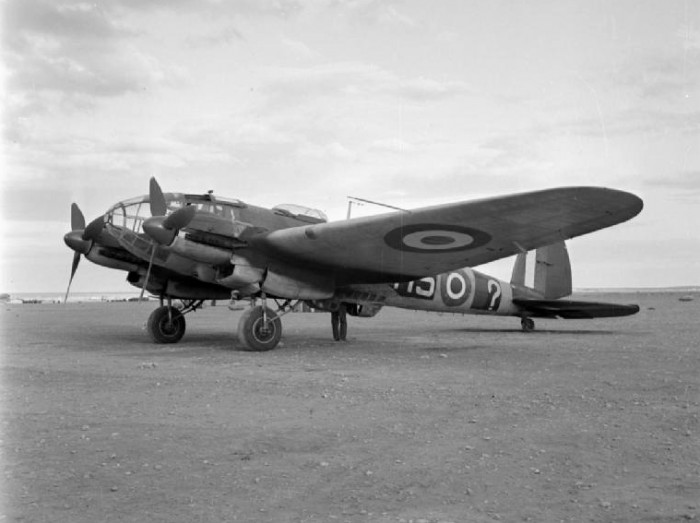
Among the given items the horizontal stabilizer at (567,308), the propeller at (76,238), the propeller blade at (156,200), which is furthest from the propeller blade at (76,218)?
the horizontal stabilizer at (567,308)

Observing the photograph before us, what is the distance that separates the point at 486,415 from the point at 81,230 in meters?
11.0

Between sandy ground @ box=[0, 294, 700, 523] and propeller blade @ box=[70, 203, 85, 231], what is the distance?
221 inches

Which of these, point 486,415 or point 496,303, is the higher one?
point 496,303

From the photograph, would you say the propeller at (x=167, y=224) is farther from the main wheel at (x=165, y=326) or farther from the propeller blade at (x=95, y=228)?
the main wheel at (x=165, y=326)

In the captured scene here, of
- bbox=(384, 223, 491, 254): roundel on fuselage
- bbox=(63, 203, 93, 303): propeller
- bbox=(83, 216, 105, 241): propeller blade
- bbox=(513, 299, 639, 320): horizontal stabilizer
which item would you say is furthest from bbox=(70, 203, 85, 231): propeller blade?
bbox=(513, 299, 639, 320): horizontal stabilizer

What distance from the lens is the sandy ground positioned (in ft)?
11.9

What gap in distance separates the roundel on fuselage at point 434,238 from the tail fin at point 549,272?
7409 mm

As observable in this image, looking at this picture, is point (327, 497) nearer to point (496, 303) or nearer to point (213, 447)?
point (213, 447)

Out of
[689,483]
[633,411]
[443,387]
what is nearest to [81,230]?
[443,387]

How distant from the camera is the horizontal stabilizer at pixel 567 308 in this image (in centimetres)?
1802

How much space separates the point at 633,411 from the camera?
20.6ft

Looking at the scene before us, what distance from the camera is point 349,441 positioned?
505 centimetres

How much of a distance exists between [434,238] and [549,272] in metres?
8.71

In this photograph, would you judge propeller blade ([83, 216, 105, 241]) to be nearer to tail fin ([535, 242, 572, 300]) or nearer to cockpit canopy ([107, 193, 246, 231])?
cockpit canopy ([107, 193, 246, 231])
